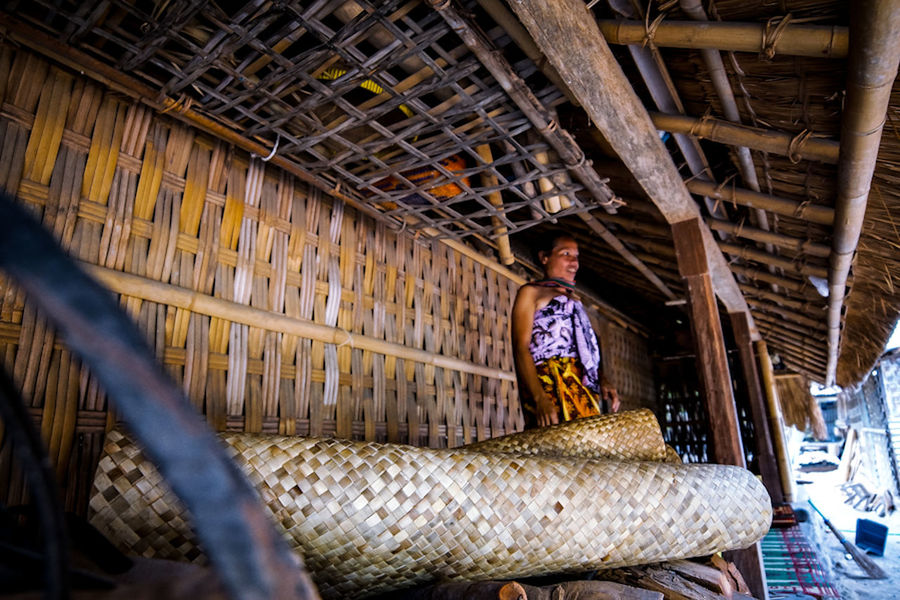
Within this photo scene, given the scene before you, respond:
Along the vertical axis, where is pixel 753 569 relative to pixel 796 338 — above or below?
below

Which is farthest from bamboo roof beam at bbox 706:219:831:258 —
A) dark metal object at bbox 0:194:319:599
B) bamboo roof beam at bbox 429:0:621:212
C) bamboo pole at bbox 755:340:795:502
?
dark metal object at bbox 0:194:319:599

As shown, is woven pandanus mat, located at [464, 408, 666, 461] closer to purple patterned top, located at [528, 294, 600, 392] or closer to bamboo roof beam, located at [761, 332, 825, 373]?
purple patterned top, located at [528, 294, 600, 392]

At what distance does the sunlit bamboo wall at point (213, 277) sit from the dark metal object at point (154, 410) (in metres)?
1.22

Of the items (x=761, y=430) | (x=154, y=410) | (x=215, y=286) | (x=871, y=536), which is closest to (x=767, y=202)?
(x=215, y=286)

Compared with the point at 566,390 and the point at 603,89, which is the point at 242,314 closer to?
the point at 603,89

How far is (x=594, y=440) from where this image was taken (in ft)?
5.64

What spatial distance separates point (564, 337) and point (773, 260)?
1.27m

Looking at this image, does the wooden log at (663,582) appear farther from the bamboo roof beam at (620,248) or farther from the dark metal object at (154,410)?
the bamboo roof beam at (620,248)

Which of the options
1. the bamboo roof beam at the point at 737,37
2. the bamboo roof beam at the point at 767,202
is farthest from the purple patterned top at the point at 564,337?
the bamboo roof beam at the point at 737,37

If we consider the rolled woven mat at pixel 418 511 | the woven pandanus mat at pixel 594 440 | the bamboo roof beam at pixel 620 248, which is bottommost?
the rolled woven mat at pixel 418 511

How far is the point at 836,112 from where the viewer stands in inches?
62.3

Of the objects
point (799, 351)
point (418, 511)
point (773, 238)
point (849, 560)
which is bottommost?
point (849, 560)

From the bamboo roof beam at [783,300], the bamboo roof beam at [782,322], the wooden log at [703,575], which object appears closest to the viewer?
the wooden log at [703,575]

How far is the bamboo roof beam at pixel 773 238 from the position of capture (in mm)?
2504
